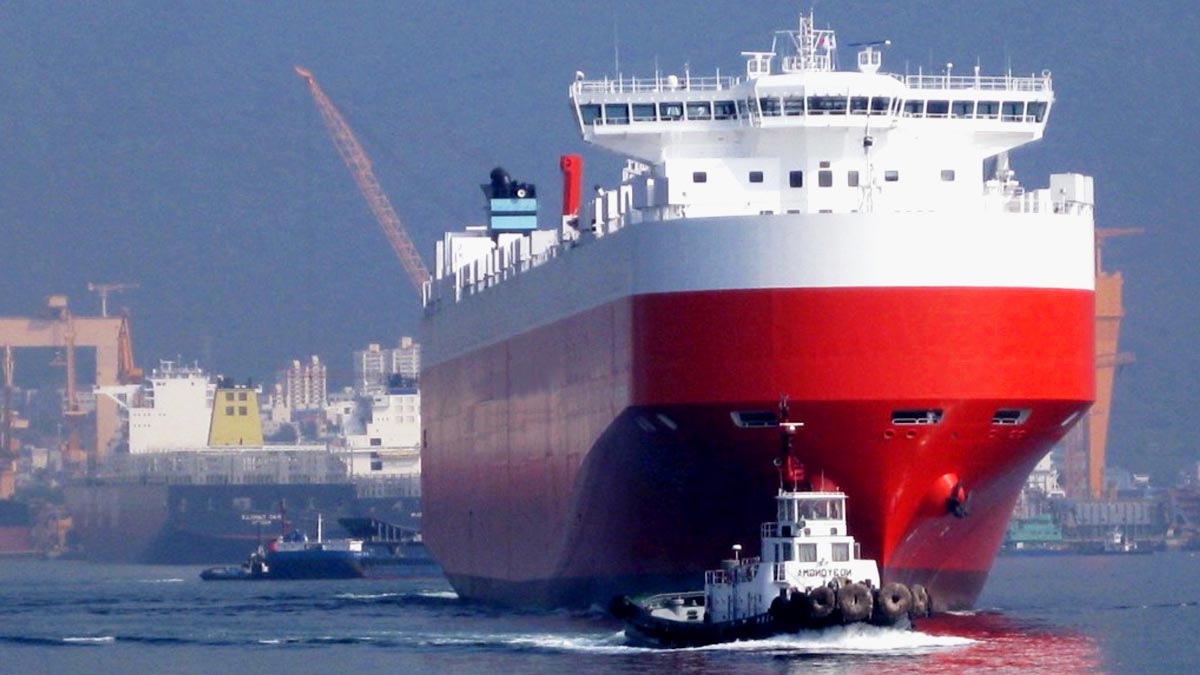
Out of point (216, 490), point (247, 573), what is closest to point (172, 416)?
point (216, 490)

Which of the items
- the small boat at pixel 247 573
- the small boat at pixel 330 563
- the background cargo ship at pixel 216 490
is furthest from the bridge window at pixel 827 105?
the background cargo ship at pixel 216 490

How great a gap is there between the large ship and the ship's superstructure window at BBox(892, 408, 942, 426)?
0.10 ft

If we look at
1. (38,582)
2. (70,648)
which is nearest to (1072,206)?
(70,648)

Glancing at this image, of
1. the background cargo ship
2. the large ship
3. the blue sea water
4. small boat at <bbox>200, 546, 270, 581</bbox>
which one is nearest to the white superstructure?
the background cargo ship

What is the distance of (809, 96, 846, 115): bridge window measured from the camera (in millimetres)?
39406

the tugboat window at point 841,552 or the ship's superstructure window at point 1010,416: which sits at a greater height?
the ship's superstructure window at point 1010,416

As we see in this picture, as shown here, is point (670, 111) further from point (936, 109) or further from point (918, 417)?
point (918, 417)

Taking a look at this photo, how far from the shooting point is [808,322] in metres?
36.4

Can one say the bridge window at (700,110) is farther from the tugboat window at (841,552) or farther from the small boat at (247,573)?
the small boat at (247,573)

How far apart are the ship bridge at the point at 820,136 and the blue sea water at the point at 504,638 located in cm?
644

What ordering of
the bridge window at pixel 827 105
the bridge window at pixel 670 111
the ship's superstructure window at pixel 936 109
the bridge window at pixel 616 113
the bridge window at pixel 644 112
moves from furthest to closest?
the bridge window at pixel 616 113 < the bridge window at pixel 644 112 < the bridge window at pixel 670 111 < the ship's superstructure window at pixel 936 109 < the bridge window at pixel 827 105

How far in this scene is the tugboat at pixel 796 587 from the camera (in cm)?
3394

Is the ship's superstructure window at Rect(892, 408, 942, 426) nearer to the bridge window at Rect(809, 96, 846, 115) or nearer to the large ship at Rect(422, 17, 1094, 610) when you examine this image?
the large ship at Rect(422, 17, 1094, 610)

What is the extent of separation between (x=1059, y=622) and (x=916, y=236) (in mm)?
9098
